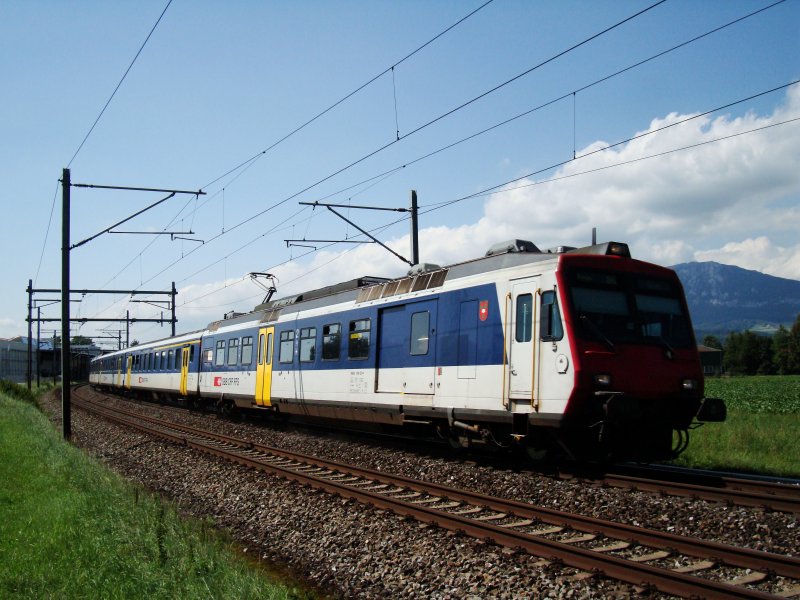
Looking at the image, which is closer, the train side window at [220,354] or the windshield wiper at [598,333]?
the windshield wiper at [598,333]

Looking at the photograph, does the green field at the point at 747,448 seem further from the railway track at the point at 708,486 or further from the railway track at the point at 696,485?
the railway track at the point at 708,486

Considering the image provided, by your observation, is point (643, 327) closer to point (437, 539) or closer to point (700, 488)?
point (700, 488)

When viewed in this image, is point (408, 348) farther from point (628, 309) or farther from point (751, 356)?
point (751, 356)

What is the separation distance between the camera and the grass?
6125 millimetres

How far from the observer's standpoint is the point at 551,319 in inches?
417

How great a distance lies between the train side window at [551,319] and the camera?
34.3 ft

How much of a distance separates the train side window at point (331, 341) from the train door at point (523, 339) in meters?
6.13

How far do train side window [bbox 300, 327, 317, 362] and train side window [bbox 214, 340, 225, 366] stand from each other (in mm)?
6934

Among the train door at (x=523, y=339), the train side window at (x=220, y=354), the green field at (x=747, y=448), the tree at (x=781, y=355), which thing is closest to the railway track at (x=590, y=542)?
the train door at (x=523, y=339)

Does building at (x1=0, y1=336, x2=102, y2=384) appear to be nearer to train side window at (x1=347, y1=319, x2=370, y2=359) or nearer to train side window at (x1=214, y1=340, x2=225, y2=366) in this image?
A: train side window at (x1=214, y1=340, x2=225, y2=366)

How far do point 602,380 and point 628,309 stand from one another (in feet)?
4.73

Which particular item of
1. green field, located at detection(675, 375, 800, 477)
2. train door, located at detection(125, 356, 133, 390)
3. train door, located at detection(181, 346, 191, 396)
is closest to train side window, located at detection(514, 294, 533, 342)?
green field, located at detection(675, 375, 800, 477)

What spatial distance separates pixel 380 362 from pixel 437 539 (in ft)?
23.9

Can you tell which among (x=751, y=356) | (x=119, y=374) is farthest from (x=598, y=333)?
(x=751, y=356)
